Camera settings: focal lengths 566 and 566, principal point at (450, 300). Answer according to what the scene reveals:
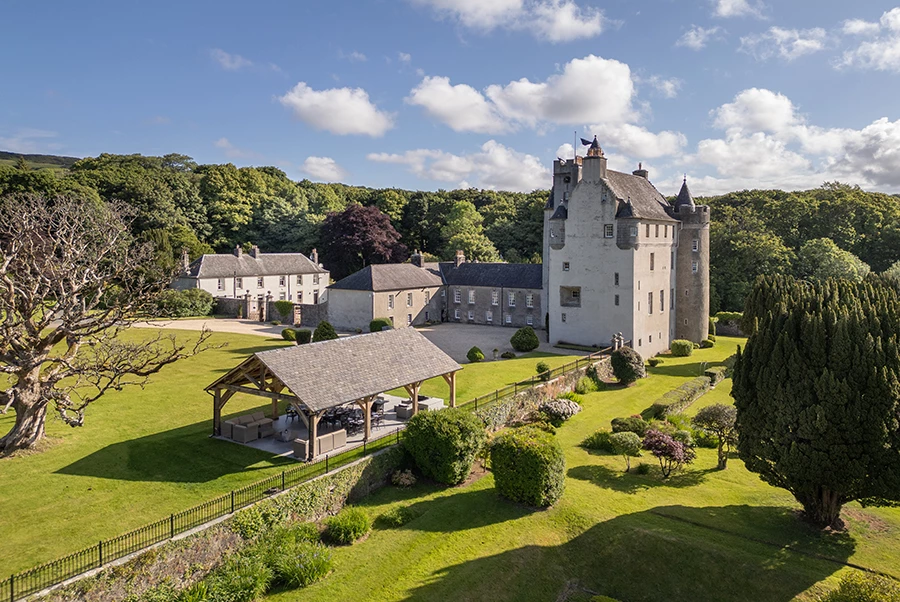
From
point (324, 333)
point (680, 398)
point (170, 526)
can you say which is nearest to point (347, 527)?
point (170, 526)

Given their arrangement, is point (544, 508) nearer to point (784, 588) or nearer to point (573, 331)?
point (784, 588)

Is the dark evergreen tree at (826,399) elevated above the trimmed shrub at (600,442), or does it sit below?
above

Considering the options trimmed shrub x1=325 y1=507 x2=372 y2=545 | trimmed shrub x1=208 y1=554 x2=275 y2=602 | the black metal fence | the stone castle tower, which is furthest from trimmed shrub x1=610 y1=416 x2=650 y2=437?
trimmed shrub x1=208 y1=554 x2=275 y2=602

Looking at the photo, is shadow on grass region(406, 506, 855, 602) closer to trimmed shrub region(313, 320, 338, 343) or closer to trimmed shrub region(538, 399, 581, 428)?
trimmed shrub region(538, 399, 581, 428)

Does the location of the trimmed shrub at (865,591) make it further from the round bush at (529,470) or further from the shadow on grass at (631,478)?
the shadow on grass at (631,478)

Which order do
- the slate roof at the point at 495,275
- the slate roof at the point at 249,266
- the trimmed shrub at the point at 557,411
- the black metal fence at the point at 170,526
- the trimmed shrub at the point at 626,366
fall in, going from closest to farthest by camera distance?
the black metal fence at the point at 170,526
the trimmed shrub at the point at 557,411
the trimmed shrub at the point at 626,366
the slate roof at the point at 495,275
the slate roof at the point at 249,266

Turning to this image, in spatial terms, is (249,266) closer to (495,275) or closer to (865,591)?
(495,275)

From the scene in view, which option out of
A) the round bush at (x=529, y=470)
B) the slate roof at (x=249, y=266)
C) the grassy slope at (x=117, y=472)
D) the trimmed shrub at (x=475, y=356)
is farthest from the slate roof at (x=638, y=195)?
the slate roof at (x=249, y=266)
